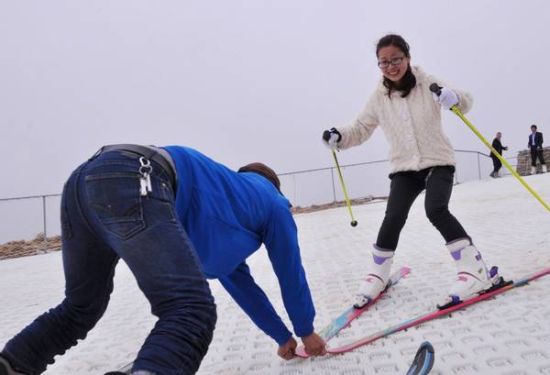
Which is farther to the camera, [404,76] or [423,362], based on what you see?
[404,76]

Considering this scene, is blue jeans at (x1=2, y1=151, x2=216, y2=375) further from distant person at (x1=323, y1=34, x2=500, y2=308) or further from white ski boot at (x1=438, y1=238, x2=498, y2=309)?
white ski boot at (x1=438, y1=238, x2=498, y2=309)

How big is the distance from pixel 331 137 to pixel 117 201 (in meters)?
2.17

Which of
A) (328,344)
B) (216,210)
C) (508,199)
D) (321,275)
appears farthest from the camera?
(508,199)

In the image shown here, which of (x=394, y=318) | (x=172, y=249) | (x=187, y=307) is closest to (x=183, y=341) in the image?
(x=187, y=307)

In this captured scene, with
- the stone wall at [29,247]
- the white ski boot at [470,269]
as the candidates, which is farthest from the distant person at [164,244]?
the stone wall at [29,247]

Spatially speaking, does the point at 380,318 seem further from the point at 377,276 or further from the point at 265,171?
the point at 265,171

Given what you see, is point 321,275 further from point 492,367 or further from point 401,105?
point 492,367

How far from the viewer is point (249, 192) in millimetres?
1467

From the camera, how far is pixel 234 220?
1.39m

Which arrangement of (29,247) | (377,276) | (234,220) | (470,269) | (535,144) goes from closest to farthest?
(234,220), (470,269), (377,276), (29,247), (535,144)

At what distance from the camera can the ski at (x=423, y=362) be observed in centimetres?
163

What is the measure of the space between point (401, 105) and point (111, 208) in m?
2.22

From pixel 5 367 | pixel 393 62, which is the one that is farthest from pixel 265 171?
pixel 393 62

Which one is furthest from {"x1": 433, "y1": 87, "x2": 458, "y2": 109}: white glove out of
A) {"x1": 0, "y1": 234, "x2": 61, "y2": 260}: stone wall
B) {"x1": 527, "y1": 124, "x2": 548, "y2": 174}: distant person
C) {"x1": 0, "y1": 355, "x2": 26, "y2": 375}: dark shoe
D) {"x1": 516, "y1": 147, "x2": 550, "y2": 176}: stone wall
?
{"x1": 516, "y1": 147, "x2": 550, "y2": 176}: stone wall
